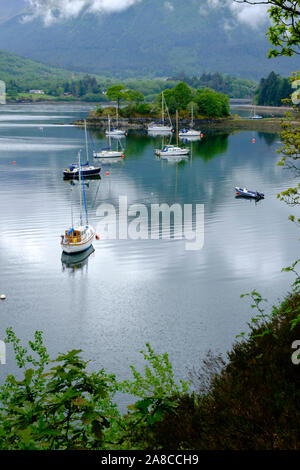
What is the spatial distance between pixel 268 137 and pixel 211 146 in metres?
33.7

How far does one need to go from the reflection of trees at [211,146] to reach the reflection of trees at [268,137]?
11.2 meters

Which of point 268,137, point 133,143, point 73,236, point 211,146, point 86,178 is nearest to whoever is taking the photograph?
point 73,236

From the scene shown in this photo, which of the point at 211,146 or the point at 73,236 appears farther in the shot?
the point at 211,146

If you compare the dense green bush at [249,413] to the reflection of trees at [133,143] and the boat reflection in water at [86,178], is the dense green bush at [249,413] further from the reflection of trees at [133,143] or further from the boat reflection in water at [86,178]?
the reflection of trees at [133,143]

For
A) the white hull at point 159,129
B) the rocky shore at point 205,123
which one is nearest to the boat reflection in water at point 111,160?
the white hull at point 159,129

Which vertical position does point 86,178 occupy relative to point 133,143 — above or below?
below

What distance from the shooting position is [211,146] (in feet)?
370

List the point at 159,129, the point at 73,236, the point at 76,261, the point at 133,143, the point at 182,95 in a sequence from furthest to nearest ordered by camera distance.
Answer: the point at 182,95
the point at 159,129
the point at 133,143
the point at 73,236
the point at 76,261

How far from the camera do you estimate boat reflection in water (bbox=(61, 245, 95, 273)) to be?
34031 millimetres

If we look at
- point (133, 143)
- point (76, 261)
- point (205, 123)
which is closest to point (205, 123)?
point (205, 123)

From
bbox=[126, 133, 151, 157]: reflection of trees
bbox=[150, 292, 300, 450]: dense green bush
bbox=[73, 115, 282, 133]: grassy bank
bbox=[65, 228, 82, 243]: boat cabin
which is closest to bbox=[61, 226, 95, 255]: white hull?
bbox=[65, 228, 82, 243]: boat cabin

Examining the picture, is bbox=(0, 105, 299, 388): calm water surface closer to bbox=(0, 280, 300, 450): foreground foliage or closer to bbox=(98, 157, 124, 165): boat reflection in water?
bbox=(0, 280, 300, 450): foreground foliage

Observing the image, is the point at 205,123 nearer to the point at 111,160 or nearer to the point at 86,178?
the point at 111,160
